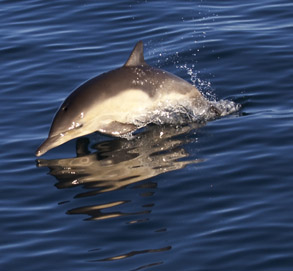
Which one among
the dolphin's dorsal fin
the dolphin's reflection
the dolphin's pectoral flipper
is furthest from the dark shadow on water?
the dolphin's dorsal fin

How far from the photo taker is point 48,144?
13.6 metres

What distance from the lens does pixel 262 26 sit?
19.0m

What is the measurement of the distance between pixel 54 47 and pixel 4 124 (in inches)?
169

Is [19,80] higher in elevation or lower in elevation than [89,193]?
higher

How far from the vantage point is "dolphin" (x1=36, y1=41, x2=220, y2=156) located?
13.9m

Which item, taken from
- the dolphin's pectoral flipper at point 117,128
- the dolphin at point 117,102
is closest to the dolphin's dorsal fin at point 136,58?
the dolphin at point 117,102

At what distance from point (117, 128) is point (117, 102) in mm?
402

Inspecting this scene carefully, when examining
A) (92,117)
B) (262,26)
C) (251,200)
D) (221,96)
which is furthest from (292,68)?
(251,200)

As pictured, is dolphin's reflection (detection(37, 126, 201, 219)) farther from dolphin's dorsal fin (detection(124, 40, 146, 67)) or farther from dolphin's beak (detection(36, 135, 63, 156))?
dolphin's dorsal fin (detection(124, 40, 146, 67))

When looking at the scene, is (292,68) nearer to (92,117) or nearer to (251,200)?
(92,117)

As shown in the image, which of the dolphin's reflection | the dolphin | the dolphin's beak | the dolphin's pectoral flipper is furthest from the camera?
the dolphin's pectoral flipper

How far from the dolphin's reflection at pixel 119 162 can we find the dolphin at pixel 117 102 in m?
0.23

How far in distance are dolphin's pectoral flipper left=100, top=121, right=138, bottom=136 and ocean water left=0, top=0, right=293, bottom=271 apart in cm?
16

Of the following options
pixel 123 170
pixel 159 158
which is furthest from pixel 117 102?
pixel 123 170
